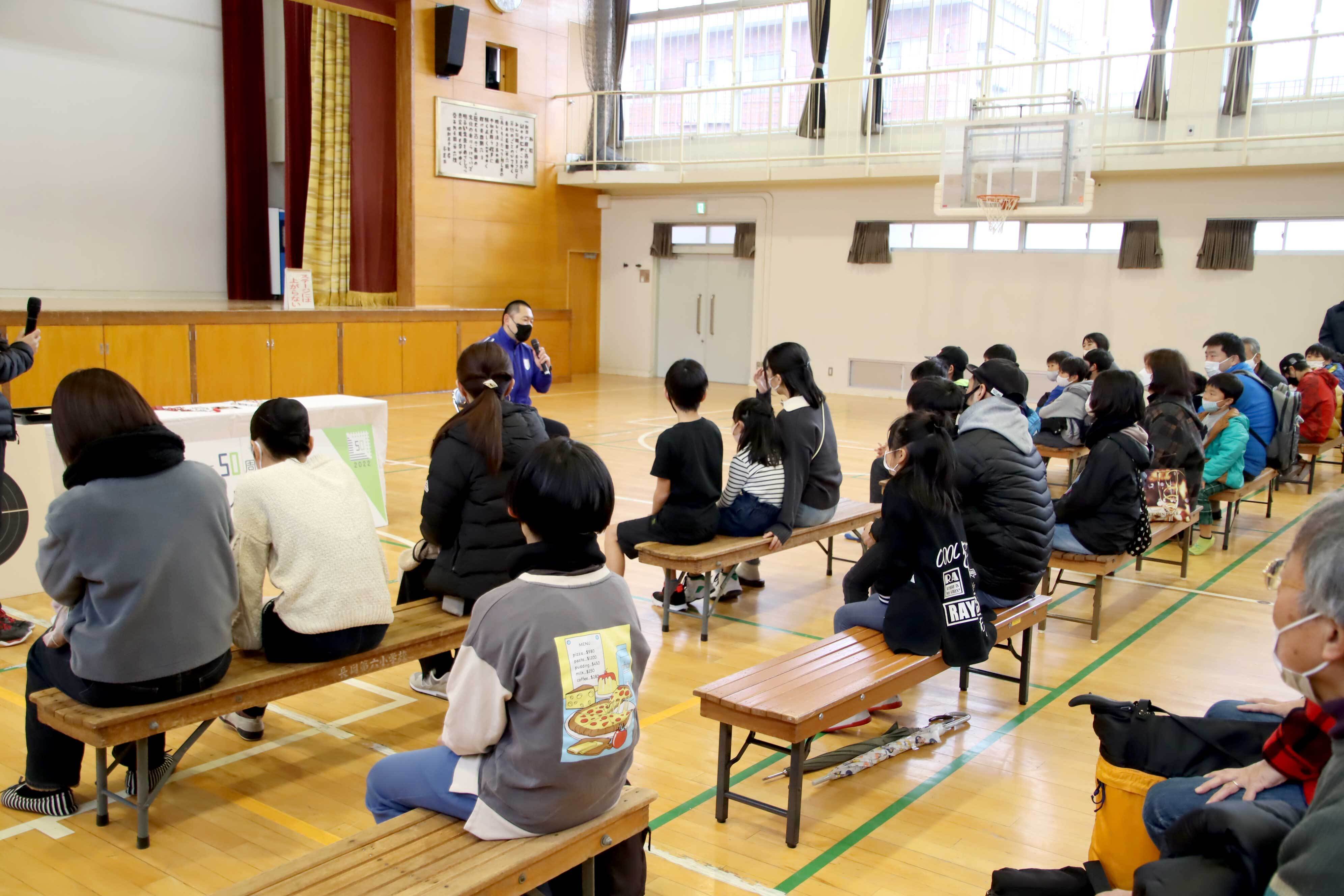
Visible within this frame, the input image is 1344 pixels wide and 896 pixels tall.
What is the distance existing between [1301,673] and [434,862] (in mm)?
1610

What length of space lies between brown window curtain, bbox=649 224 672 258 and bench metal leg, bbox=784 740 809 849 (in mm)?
14339

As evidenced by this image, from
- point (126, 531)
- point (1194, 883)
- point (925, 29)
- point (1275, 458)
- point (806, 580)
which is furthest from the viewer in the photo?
point (925, 29)

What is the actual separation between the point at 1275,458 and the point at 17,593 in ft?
25.5

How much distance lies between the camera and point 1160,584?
5.99m

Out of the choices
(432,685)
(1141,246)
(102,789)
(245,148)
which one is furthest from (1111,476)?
(245,148)

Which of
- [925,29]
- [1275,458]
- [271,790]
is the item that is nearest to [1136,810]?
[271,790]

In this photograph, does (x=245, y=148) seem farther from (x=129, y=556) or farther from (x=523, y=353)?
(x=129, y=556)

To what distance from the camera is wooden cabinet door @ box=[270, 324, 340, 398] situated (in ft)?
38.7

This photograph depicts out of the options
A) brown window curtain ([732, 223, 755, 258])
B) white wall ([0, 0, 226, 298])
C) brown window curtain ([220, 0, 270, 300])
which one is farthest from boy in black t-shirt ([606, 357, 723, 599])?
brown window curtain ([220, 0, 270, 300])

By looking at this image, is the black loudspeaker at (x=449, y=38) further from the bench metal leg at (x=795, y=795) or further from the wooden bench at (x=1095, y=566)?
the bench metal leg at (x=795, y=795)

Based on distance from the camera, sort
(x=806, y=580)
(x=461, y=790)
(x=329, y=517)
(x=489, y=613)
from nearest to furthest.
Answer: (x=489, y=613)
(x=461, y=790)
(x=329, y=517)
(x=806, y=580)

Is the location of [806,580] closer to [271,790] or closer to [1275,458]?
[271,790]

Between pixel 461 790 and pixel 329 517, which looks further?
pixel 329 517

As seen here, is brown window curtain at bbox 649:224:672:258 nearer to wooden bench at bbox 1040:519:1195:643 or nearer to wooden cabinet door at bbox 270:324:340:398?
wooden cabinet door at bbox 270:324:340:398
